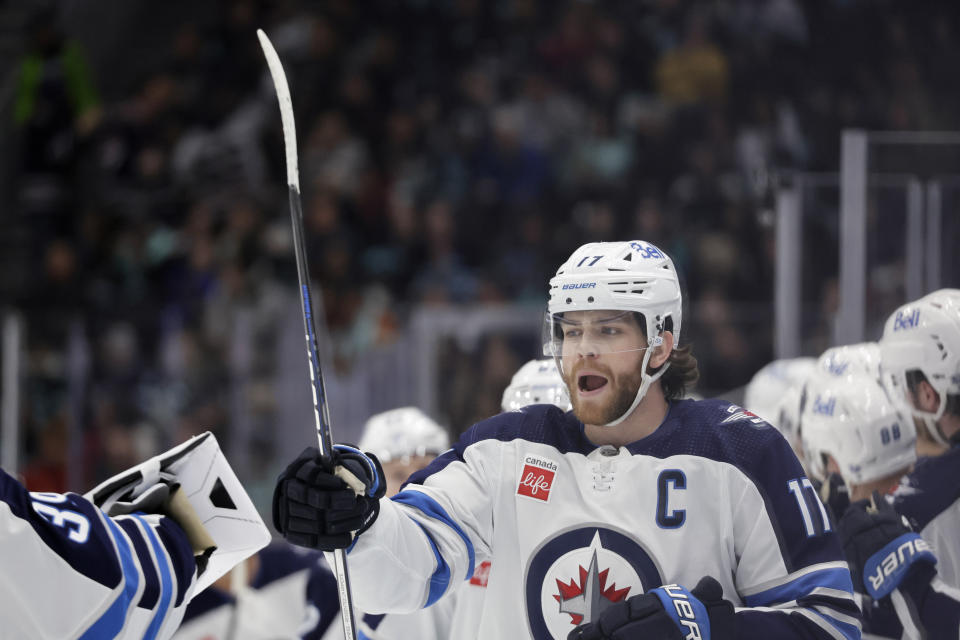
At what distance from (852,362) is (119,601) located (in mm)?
2006

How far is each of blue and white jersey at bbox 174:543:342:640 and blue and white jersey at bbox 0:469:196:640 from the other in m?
1.92

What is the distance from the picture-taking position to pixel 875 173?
3.80 m

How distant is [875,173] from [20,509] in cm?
275

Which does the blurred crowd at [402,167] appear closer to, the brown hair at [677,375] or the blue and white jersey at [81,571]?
the brown hair at [677,375]

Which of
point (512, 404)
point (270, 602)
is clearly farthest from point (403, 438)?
point (270, 602)

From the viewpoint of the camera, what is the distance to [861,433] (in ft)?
9.35

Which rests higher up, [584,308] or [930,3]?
[930,3]

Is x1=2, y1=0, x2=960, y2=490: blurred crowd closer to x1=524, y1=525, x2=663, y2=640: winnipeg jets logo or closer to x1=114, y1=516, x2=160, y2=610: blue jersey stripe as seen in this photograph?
x1=524, y1=525, x2=663, y2=640: winnipeg jets logo

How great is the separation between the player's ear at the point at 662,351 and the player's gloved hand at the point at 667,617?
48 centimetres

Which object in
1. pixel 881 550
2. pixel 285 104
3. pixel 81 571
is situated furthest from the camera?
pixel 881 550

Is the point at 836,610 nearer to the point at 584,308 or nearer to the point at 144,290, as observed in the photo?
the point at 584,308

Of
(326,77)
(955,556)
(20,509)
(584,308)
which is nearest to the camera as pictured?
(20,509)

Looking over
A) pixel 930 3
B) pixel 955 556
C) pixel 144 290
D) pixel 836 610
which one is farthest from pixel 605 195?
pixel 836 610

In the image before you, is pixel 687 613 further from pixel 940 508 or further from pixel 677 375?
pixel 940 508
